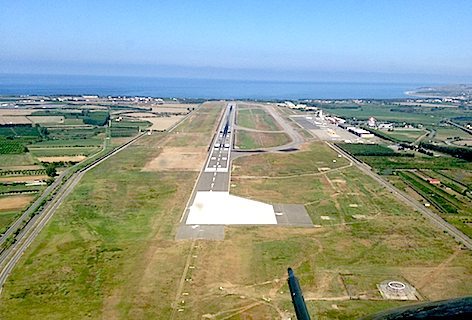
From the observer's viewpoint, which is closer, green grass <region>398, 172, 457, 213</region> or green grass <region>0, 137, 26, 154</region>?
green grass <region>398, 172, 457, 213</region>

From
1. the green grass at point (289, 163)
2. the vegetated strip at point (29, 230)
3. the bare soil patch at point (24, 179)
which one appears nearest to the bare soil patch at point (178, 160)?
the green grass at point (289, 163)

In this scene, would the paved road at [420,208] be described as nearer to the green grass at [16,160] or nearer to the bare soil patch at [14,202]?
the bare soil patch at [14,202]

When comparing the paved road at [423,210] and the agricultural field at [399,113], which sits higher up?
the agricultural field at [399,113]

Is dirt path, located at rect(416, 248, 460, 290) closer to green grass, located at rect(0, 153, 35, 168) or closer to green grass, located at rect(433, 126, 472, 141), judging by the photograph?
green grass, located at rect(0, 153, 35, 168)

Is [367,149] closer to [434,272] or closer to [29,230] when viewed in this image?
[434,272]

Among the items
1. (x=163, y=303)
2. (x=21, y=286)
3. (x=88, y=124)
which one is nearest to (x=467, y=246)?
(x=163, y=303)

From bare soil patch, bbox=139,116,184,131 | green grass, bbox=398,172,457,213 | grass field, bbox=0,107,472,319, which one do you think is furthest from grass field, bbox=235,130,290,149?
grass field, bbox=0,107,472,319

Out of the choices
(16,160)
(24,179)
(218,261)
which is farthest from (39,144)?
(218,261)
